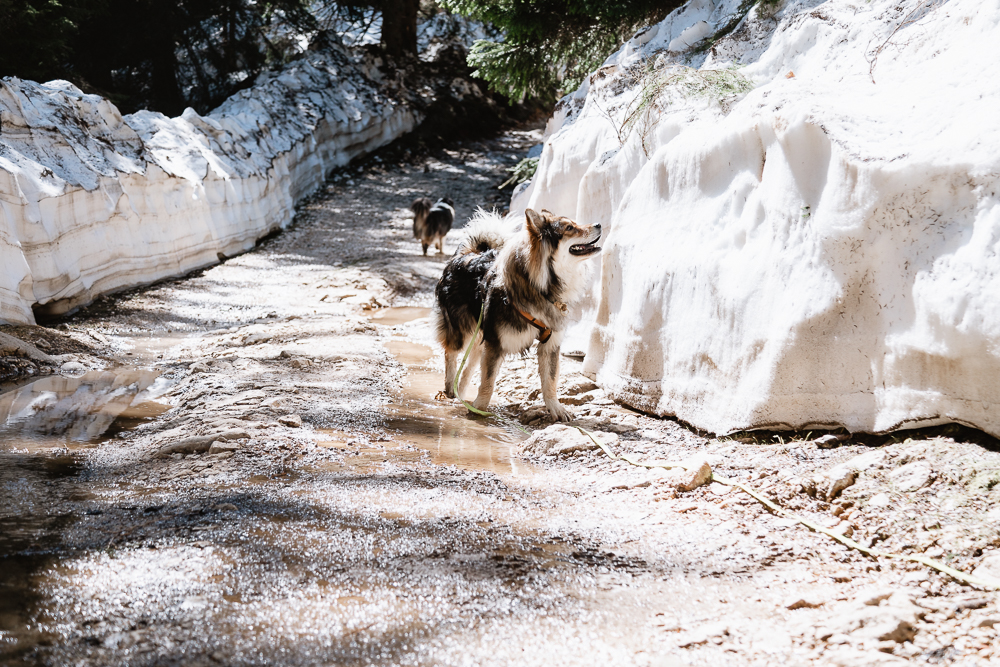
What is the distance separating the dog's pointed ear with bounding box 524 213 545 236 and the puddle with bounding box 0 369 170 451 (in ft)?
9.80

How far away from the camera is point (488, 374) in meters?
5.41

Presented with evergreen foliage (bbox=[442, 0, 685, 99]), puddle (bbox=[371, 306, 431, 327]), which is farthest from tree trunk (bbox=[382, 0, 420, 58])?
puddle (bbox=[371, 306, 431, 327])

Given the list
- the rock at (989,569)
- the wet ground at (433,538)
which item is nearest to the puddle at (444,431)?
the wet ground at (433,538)

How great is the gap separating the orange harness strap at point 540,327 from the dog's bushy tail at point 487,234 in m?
1.14

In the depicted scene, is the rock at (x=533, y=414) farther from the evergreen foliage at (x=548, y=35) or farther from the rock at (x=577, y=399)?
the evergreen foliage at (x=548, y=35)

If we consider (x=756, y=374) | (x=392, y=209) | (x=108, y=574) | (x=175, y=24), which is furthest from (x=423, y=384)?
(x=175, y=24)

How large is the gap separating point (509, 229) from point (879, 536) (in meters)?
4.17

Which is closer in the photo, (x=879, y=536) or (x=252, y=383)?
(x=879, y=536)

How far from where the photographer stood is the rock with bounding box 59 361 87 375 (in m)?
5.57

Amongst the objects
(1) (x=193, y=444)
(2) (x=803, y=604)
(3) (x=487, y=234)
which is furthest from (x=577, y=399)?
(2) (x=803, y=604)

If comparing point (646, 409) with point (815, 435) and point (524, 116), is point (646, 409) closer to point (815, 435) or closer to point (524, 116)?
point (815, 435)

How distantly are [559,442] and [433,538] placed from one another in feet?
5.80

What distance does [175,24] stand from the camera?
54.3ft

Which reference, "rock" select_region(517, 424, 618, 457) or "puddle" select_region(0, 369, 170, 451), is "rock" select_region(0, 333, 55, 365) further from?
"rock" select_region(517, 424, 618, 457)
